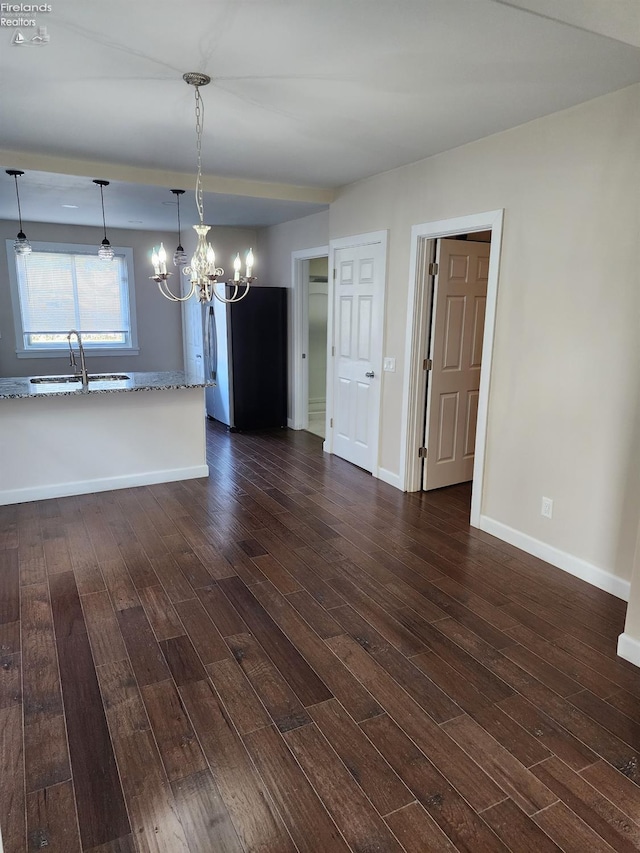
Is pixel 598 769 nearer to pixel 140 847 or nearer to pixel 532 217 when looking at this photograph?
pixel 140 847

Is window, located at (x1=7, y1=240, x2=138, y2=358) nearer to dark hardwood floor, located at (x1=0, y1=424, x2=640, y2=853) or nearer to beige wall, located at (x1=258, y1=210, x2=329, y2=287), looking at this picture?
beige wall, located at (x1=258, y1=210, x2=329, y2=287)

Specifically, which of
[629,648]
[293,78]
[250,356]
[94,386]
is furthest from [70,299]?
[629,648]

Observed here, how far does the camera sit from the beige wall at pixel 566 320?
277 centimetres

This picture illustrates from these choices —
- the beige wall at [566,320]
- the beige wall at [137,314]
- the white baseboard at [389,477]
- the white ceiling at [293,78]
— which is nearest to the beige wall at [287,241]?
the white ceiling at [293,78]

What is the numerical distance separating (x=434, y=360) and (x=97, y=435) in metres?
2.83

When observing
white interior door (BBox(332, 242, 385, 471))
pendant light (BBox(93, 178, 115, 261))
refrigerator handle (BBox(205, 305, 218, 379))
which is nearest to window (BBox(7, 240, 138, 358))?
refrigerator handle (BBox(205, 305, 218, 379))

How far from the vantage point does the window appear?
22.9 feet

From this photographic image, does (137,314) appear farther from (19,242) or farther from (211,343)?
(19,242)

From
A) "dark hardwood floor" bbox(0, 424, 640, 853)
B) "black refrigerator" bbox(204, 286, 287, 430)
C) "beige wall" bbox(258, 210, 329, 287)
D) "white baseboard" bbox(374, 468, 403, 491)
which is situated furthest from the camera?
"black refrigerator" bbox(204, 286, 287, 430)

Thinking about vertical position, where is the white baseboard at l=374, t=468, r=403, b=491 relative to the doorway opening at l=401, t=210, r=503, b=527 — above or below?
below

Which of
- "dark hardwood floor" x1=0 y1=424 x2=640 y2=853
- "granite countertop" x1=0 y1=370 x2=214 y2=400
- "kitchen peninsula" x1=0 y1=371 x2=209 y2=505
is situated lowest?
"dark hardwood floor" x1=0 y1=424 x2=640 y2=853

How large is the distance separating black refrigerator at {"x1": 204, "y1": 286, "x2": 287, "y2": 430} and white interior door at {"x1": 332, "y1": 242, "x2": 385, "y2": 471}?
1.38m

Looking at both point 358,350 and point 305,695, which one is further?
point 358,350

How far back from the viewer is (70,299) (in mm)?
7285
